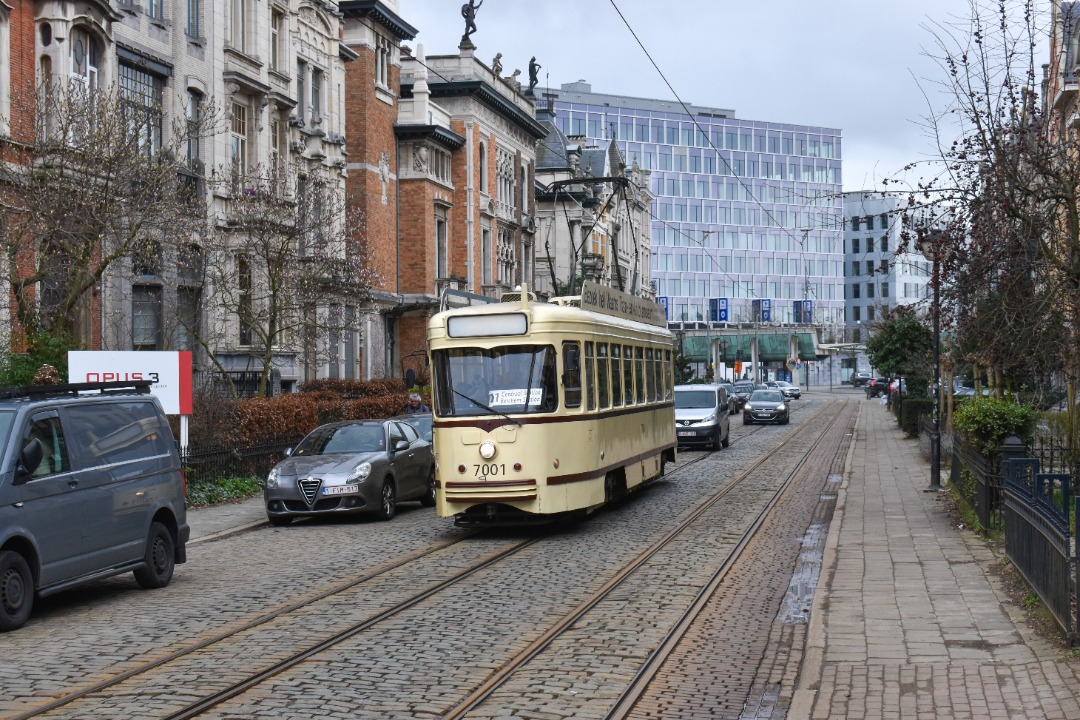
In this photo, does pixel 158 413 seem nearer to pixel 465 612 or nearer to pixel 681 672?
pixel 465 612

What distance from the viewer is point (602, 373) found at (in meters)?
19.0

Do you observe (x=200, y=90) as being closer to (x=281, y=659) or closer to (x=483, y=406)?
(x=483, y=406)

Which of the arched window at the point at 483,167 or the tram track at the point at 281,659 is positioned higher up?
the arched window at the point at 483,167

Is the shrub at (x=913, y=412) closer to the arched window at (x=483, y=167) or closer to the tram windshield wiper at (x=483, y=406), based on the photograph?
the arched window at (x=483, y=167)

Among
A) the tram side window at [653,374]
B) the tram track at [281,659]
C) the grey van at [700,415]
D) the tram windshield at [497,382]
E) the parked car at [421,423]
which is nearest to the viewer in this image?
the tram track at [281,659]

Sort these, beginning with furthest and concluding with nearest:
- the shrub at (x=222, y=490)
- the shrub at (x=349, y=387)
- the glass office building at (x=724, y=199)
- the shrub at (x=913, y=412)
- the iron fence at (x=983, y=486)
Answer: the glass office building at (x=724, y=199) → the shrub at (x=913, y=412) → the shrub at (x=349, y=387) → the shrub at (x=222, y=490) → the iron fence at (x=983, y=486)

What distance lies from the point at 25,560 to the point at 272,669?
10.5 feet

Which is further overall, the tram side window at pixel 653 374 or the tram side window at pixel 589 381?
the tram side window at pixel 653 374

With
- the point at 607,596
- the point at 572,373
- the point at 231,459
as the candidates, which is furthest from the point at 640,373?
the point at 607,596

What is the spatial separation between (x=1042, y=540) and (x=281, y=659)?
5.80m

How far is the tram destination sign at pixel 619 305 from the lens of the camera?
19.0 m

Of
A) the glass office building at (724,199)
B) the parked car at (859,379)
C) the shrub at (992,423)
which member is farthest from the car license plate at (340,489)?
the parked car at (859,379)

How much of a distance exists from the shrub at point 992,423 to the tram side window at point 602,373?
481 cm

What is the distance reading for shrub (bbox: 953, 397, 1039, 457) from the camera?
17.3m
